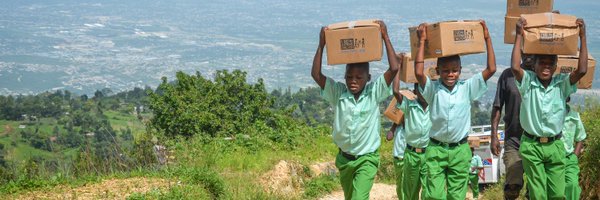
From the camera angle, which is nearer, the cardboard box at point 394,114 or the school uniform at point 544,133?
the school uniform at point 544,133

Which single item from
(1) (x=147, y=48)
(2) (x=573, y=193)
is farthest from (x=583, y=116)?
(1) (x=147, y=48)

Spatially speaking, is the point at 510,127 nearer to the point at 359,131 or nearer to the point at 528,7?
the point at 528,7

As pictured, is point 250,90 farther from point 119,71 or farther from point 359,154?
point 119,71

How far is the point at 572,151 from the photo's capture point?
18.5 feet

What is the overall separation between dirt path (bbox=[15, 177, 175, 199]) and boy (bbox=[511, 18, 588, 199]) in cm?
354

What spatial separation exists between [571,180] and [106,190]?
4.26 m

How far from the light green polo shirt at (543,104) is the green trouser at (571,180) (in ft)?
1.14

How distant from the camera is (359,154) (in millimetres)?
5613

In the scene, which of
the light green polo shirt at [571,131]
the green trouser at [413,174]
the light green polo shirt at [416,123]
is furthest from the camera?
the light green polo shirt at [416,123]

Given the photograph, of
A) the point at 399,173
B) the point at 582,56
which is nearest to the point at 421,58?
the point at 582,56

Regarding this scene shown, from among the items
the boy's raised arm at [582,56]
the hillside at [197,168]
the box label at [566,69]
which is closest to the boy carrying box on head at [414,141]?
the box label at [566,69]

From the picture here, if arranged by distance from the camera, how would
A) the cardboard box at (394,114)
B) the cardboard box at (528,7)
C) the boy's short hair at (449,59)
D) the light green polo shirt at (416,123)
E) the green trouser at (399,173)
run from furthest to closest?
the cardboard box at (394,114) → the green trouser at (399,173) → the cardboard box at (528,7) → the light green polo shirt at (416,123) → the boy's short hair at (449,59)

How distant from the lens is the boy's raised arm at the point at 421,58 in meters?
5.42

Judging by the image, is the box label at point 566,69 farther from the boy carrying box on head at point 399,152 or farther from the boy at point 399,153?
the boy at point 399,153
